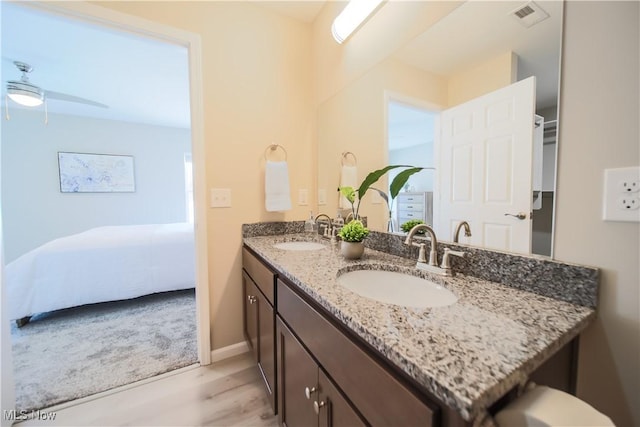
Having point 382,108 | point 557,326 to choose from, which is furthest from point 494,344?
point 382,108

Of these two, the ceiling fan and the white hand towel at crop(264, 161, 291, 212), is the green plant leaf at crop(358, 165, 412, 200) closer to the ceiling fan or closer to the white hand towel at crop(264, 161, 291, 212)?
the white hand towel at crop(264, 161, 291, 212)

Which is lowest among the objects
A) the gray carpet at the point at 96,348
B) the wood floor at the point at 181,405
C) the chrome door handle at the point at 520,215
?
the wood floor at the point at 181,405

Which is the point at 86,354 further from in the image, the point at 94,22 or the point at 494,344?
the point at 494,344

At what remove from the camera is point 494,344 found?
45cm

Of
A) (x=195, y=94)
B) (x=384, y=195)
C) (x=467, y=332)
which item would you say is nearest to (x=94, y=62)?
(x=195, y=94)

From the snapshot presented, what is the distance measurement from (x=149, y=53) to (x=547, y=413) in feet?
9.98

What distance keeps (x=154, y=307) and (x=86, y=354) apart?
28.5 inches

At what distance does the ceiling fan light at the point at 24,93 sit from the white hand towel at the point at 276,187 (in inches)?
86.1

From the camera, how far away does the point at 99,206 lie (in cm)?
399

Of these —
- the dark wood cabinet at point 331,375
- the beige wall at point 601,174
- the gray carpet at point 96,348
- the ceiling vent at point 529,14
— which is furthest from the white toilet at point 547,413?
the gray carpet at point 96,348

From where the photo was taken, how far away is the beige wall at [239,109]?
157cm

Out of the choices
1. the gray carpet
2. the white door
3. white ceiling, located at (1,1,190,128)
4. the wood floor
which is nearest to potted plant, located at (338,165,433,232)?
the white door

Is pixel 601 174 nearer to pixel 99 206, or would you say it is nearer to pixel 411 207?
pixel 411 207

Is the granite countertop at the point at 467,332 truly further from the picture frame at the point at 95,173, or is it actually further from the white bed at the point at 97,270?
the picture frame at the point at 95,173
